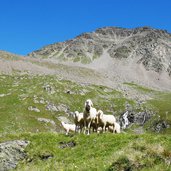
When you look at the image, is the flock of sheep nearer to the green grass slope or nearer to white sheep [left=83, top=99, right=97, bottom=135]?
white sheep [left=83, top=99, right=97, bottom=135]

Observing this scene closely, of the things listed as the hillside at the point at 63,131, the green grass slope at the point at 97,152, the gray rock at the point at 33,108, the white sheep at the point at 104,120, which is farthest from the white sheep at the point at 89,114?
the gray rock at the point at 33,108

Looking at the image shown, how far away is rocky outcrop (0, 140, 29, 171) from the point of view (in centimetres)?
2898

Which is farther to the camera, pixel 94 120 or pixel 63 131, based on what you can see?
pixel 63 131

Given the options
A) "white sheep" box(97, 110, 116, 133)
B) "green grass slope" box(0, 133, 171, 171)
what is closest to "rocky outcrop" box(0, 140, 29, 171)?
"green grass slope" box(0, 133, 171, 171)

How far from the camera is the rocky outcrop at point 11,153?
28984mm

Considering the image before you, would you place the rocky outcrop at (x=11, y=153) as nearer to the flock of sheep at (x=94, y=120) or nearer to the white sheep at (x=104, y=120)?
the flock of sheep at (x=94, y=120)

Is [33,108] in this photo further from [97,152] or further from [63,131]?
[97,152]

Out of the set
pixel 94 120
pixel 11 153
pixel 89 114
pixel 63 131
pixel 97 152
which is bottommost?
pixel 11 153

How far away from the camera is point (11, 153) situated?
2981 centimetres

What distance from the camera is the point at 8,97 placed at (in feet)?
421

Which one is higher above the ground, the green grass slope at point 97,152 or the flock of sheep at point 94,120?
the flock of sheep at point 94,120

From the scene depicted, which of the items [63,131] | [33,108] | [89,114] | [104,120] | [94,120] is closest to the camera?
[89,114]

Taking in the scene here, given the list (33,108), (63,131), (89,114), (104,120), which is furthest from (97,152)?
(33,108)

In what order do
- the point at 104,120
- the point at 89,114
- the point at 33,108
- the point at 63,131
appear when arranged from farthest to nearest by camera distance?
the point at 33,108, the point at 63,131, the point at 104,120, the point at 89,114
